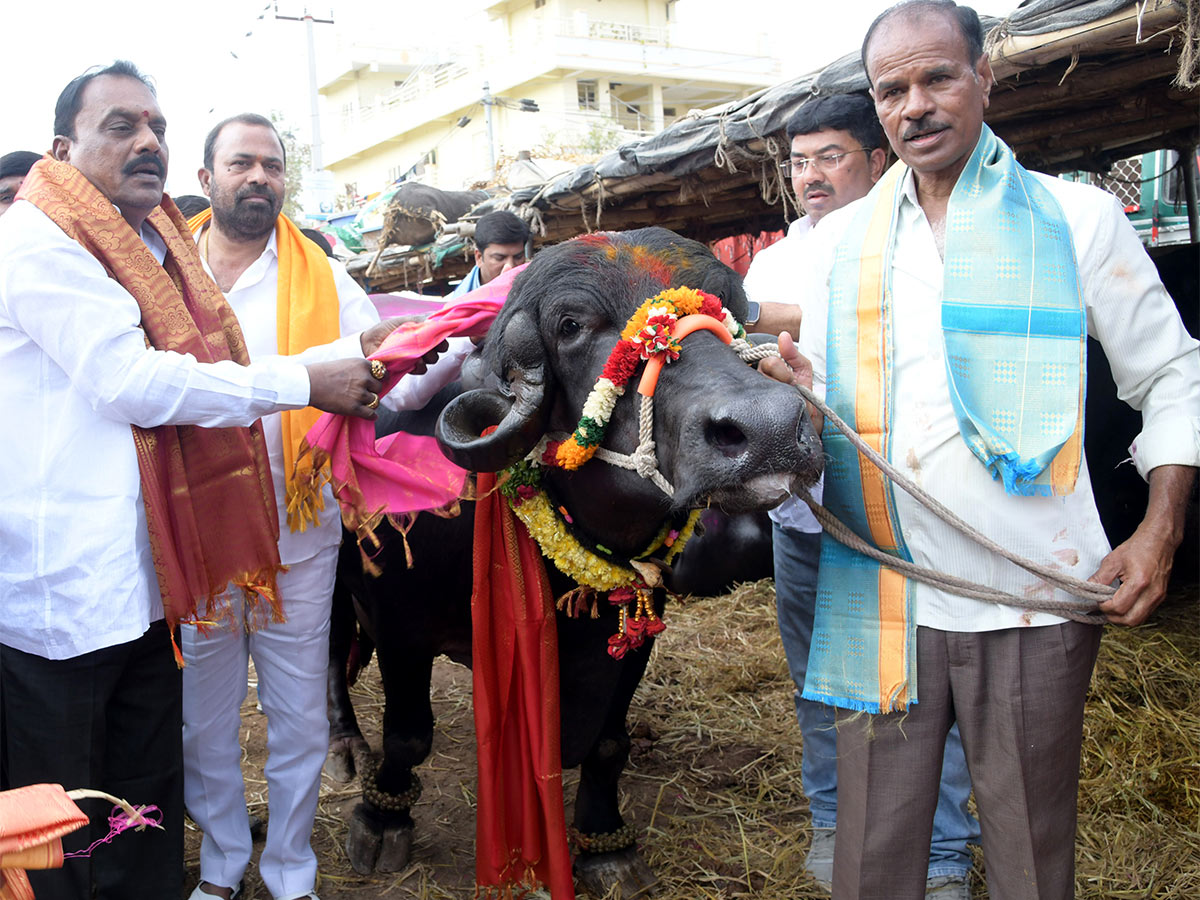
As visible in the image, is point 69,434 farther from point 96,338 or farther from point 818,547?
point 818,547

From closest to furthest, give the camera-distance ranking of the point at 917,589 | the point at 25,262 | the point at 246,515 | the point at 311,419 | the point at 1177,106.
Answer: the point at 917,589
the point at 25,262
the point at 246,515
the point at 311,419
the point at 1177,106

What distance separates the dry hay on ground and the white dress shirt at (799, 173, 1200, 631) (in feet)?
4.50

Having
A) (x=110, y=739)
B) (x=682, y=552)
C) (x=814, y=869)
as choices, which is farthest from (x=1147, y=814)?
(x=110, y=739)

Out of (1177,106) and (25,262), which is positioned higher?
(1177,106)

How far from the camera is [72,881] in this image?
2234mm

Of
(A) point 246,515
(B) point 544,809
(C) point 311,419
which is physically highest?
(C) point 311,419

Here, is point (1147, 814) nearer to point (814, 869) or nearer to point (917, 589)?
point (814, 869)

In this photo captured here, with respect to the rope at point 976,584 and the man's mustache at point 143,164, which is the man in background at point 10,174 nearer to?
the man's mustache at point 143,164

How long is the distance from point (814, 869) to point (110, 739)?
2.04 meters

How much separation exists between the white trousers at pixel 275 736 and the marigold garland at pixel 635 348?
110 centimetres

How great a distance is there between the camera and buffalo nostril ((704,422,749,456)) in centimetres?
180

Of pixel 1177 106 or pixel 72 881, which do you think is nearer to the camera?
pixel 72 881

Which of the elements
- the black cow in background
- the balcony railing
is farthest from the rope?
the balcony railing

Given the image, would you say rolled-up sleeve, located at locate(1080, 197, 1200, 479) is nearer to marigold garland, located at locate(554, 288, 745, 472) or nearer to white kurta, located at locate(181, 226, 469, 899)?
marigold garland, located at locate(554, 288, 745, 472)
